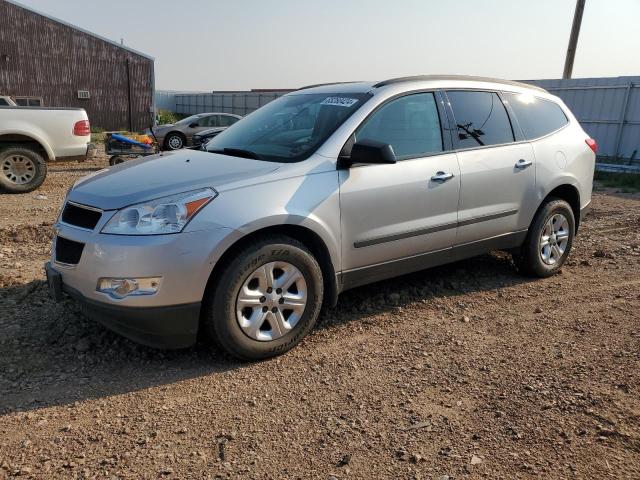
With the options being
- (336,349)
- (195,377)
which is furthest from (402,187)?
(195,377)

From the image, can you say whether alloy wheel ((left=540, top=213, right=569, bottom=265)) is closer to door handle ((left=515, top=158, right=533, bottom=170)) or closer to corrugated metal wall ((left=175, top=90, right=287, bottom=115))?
door handle ((left=515, top=158, right=533, bottom=170))

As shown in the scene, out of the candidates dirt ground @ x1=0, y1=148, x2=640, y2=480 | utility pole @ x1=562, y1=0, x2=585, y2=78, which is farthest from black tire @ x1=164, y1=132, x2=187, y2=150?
utility pole @ x1=562, y1=0, x2=585, y2=78

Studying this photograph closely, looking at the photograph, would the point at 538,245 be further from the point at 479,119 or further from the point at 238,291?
the point at 238,291

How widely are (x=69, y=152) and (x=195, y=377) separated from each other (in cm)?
751

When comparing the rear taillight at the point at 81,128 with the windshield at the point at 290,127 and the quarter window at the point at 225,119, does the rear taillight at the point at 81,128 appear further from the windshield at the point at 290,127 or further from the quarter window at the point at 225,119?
the quarter window at the point at 225,119

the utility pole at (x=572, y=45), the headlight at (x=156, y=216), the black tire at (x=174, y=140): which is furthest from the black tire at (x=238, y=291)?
the utility pole at (x=572, y=45)

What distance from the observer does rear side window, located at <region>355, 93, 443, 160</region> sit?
13.2 ft

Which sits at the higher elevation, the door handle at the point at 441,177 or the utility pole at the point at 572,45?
the utility pole at the point at 572,45

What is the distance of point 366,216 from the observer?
3867 millimetres

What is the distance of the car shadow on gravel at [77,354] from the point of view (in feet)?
10.5

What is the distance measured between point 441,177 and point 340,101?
971 mm

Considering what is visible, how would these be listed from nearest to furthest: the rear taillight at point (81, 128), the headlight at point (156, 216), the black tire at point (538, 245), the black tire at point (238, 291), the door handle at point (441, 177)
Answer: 1. the headlight at point (156, 216)
2. the black tire at point (238, 291)
3. the door handle at point (441, 177)
4. the black tire at point (538, 245)
5. the rear taillight at point (81, 128)

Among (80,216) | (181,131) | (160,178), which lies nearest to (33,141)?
(80,216)

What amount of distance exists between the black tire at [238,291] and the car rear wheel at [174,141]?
14489mm
